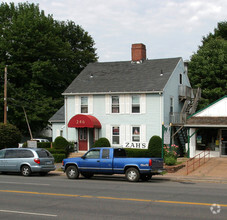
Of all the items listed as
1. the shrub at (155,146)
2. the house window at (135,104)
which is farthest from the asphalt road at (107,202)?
the house window at (135,104)

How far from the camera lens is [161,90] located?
3284 centimetres

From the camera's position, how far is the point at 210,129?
104ft

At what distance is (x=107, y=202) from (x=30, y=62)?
3769 centimetres

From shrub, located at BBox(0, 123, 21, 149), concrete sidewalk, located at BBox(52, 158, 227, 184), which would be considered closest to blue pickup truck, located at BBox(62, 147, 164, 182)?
concrete sidewalk, located at BBox(52, 158, 227, 184)

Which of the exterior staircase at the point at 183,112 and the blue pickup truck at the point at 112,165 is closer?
the blue pickup truck at the point at 112,165

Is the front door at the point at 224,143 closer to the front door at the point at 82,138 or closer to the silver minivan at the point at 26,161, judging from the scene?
the front door at the point at 82,138

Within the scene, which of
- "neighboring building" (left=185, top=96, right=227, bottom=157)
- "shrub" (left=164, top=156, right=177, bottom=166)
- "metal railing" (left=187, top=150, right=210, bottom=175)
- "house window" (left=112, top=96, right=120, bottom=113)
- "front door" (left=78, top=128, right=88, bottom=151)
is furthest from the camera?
"front door" (left=78, top=128, right=88, bottom=151)

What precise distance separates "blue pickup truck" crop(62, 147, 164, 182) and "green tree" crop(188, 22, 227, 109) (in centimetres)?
2208

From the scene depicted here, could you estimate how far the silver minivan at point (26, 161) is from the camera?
22.6 meters

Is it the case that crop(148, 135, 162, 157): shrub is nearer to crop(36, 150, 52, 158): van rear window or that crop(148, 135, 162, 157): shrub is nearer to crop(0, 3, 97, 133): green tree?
crop(36, 150, 52, 158): van rear window

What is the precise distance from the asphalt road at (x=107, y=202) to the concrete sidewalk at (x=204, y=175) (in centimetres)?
471

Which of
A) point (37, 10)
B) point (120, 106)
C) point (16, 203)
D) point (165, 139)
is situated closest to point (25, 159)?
point (165, 139)

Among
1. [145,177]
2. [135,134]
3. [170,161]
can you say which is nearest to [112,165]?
[145,177]

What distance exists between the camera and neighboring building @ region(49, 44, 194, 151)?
3378 centimetres
